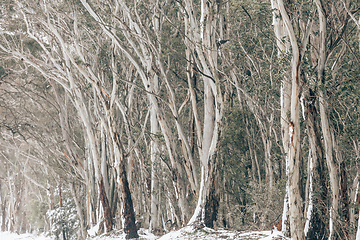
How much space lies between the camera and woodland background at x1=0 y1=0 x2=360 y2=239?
6258 mm

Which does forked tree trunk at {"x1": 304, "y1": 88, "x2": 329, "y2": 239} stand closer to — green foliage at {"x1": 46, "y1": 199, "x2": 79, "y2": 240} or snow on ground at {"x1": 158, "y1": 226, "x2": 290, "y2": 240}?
snow on ground at {"x1": 158, "y1": 226, "x2": 290, "y2": 240}

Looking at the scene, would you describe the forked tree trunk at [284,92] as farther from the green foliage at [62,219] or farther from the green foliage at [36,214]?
the green foliage at [36,214]

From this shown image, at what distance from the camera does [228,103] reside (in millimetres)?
12555

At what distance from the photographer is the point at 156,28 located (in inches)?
440

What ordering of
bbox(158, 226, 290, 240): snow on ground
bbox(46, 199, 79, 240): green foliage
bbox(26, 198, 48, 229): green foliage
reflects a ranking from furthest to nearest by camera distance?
bbox(26, 198, 48, 229): green foliage
bbox(46, 199, 79, 240): green foliage
bbox(158, 226, 290, 240): snow on ground

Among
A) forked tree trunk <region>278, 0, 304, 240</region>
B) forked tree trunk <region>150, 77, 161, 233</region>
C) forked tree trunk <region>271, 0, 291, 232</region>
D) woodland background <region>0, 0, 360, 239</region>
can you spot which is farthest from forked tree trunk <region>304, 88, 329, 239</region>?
forked tree trunk <region>150, 77, 161, 233</region>

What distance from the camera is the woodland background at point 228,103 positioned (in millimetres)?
6258

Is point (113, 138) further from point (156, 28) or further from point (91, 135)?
point (156, 28)

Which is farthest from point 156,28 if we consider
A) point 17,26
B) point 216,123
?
point 17,26

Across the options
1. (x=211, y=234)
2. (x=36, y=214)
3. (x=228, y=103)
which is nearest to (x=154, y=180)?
(x=228, y=103)

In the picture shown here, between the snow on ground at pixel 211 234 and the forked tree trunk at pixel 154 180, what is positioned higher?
the forked tree trunk at pixel 154 180

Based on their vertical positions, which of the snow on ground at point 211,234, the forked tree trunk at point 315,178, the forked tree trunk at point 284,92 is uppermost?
the forked tree trunk at point 284,92

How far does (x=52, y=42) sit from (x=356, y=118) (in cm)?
910

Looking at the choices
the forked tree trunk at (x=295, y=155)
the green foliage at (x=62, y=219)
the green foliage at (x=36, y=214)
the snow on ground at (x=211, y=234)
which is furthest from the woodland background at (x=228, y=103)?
the green foliage at (x=36, y=214)
